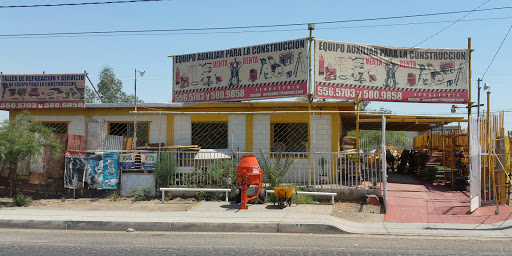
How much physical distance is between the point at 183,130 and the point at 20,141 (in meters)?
→ 4.85

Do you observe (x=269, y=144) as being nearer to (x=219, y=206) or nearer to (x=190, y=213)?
(x=219, y=206)

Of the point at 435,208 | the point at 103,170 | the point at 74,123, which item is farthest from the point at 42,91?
the point at 435,208

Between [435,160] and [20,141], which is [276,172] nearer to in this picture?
[20,141]

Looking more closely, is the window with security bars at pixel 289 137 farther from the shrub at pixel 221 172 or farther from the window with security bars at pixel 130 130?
the window with security bars at pixel 130 130

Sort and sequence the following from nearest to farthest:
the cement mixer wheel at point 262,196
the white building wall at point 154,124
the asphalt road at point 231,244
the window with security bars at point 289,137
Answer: the asphalt road at point 231,244 < the cement mixer wheel at point 262,196 < the window with security bars at point 289,137 < the white building wall at point 154,124

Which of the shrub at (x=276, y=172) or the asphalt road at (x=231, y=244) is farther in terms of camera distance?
the shrub at (x=276, y=172)

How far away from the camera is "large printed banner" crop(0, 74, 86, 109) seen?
15.5 m

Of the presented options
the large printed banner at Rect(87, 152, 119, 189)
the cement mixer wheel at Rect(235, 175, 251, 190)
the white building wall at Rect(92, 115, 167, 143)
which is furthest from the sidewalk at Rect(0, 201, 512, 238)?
the white building wall at Rect(92, 115, 167, 143)

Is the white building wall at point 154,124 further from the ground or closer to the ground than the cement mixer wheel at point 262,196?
further from the ground

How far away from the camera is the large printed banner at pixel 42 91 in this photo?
1546cm

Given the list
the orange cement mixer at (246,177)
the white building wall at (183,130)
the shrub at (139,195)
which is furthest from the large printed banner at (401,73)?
the shrub at (139,195)

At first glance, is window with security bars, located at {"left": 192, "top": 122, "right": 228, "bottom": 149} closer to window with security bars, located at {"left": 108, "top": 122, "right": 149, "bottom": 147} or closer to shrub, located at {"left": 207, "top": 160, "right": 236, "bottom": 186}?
window with security bars, located at {"left": 108, "top": 122, "right": 149, "bottom": 147}

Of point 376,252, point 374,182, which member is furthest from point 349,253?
point 374,182

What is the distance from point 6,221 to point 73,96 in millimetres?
6102
